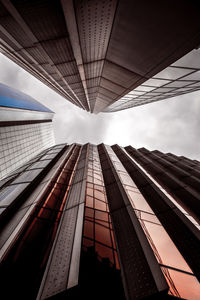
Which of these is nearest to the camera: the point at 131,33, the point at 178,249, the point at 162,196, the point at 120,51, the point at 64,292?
the point at 64,292

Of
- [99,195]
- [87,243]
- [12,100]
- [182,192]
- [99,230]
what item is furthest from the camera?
[12,100]

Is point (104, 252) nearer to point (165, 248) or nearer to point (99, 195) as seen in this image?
point (165, 248)

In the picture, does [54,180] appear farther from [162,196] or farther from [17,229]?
[162,196]

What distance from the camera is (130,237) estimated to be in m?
5.52

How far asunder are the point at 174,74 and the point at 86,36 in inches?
159

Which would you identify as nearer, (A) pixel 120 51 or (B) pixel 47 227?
(A) pixel 120 51

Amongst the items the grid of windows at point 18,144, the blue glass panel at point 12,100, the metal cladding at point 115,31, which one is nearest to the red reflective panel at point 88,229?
the metal cladding at point 115,31

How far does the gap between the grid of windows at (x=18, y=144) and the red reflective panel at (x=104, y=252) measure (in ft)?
106

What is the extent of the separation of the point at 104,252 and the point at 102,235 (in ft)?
2.73

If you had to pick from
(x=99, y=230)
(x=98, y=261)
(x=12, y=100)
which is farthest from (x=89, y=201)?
(x=12, y=100)

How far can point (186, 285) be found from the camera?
4.18 metres

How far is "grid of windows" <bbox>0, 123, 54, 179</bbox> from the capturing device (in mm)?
29672

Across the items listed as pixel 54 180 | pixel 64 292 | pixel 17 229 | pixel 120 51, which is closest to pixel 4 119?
pixel 54 180

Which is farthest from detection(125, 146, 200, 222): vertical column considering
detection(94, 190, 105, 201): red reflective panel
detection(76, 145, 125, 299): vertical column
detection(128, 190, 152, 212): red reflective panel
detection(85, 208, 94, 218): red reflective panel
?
detection(85, 208, 94, 218): red reflective panel
